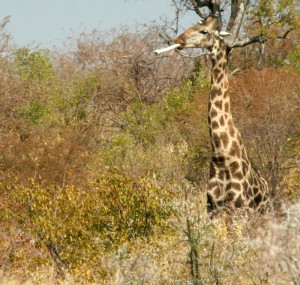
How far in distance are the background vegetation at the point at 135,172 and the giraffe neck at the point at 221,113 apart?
0.91 m

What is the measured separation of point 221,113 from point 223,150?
0.56m

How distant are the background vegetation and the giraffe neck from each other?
0.91 m

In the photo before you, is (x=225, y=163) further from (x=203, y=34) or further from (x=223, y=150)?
(x=203, y=34)

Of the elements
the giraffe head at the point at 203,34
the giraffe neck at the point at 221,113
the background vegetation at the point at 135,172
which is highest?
the giraffe head at the point at 203,34

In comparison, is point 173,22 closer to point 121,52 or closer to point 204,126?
point 204,126

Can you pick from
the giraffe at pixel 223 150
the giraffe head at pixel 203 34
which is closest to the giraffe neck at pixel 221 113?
the giraffe at pixel 223 150

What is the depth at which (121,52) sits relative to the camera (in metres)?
31.5

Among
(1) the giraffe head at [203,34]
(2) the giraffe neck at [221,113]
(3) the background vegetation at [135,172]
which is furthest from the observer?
(2) the giraffe neck at [221,113]

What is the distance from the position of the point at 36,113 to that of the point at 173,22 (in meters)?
4.14

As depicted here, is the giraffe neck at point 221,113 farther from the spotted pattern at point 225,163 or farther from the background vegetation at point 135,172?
the background vegetation at point 135,172

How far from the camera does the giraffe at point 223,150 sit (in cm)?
1157

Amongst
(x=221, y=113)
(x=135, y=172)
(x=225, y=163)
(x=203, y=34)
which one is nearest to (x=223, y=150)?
(x=225, y=163)

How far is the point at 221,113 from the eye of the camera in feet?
39.8

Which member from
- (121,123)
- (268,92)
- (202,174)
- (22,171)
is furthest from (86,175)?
(121,123)
